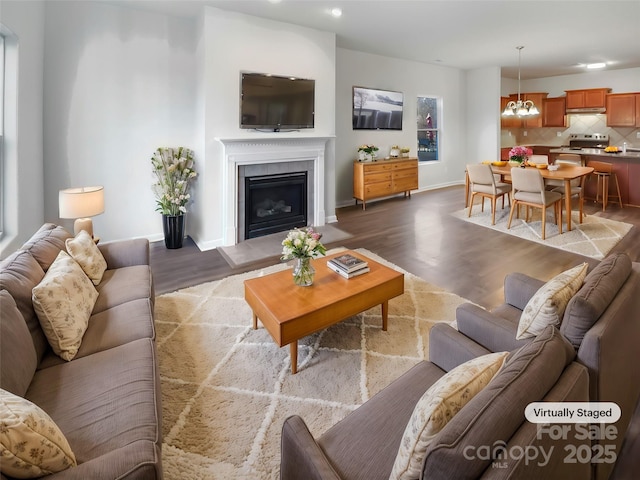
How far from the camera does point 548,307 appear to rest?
1438mm

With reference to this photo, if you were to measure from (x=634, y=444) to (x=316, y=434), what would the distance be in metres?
1.49

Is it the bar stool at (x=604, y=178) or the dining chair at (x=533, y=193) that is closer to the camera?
the dining chair at (x=533, y=193)

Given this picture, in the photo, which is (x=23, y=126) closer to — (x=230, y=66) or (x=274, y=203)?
(x=230, y=66)

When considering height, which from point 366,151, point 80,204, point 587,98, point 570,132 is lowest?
point 80,204

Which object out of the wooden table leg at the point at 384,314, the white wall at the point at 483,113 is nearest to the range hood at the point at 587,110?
the white wall at the point at 483,113

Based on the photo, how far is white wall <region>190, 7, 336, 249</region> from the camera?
14.4 feet

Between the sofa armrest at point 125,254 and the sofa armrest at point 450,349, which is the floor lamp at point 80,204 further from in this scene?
the sofa armrest at point 450,349

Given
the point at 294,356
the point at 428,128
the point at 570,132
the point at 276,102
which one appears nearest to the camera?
the point at 294,356

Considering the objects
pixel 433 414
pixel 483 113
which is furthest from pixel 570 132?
pixel 433 414

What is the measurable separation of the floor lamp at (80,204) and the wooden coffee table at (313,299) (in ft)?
5.45

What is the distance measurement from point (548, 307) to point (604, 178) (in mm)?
6588

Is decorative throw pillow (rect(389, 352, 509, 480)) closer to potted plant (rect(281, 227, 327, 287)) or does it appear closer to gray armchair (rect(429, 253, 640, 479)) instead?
gray armchair (rect(429, 253, 640, 479))

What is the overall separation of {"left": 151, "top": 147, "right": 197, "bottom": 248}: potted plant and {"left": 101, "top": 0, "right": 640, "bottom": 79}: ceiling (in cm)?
171

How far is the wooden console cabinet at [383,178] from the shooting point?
22.2 feet
